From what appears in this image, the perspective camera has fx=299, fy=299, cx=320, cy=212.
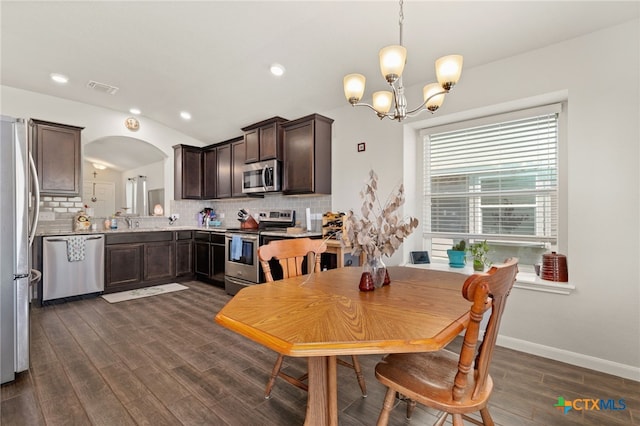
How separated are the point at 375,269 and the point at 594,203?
193 cm

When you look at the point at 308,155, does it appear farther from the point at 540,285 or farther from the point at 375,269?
the point at 540,285

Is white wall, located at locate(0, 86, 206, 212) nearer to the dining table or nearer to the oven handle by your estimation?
the oven handle

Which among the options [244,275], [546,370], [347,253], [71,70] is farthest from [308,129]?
[546,370]

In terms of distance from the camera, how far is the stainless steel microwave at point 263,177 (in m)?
4.15

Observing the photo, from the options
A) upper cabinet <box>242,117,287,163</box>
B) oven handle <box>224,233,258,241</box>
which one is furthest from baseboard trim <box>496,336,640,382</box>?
upper cabinet <box>242,117,287,163</box>

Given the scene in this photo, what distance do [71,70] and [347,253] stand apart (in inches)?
155

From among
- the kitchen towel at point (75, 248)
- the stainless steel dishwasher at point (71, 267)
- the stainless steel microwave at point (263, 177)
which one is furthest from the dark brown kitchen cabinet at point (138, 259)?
the stainless steel microwave at point (263, 177)

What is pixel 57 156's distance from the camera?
13.3 feet

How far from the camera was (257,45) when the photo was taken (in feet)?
9.65

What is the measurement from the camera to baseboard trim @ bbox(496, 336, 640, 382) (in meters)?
2.11

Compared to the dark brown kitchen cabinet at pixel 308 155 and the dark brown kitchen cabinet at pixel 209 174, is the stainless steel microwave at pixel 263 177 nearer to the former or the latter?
the dark brown kitchen cabinet at pixel 308 155

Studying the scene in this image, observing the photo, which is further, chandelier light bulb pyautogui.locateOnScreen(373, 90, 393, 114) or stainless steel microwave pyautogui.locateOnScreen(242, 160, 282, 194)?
stainless steel microwave pyautogui.locateOnScreen(242, 160, 282, 194)

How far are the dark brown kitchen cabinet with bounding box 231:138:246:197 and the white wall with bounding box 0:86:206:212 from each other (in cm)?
118

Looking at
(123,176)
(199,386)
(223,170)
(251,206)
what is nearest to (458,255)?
(199,386)
